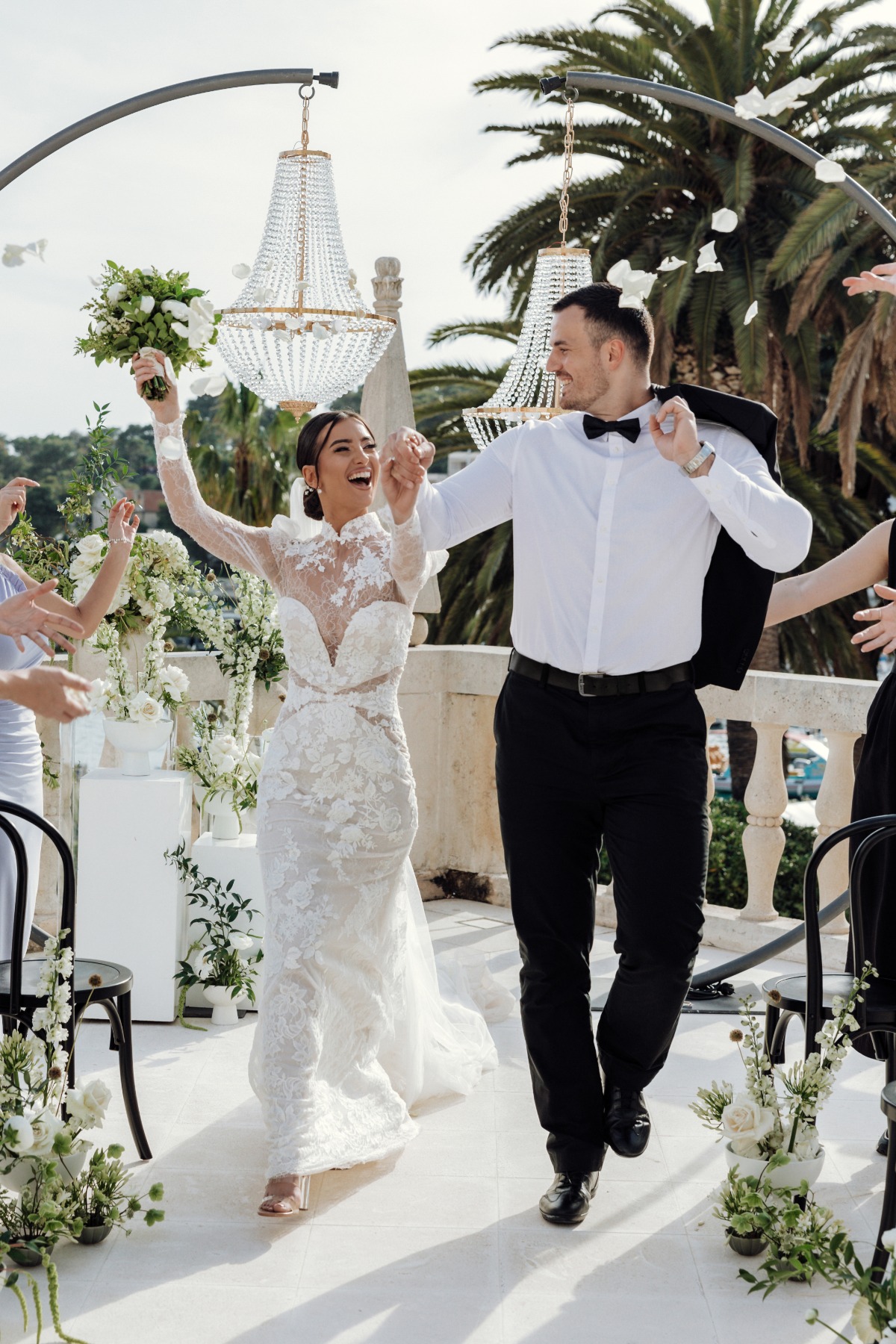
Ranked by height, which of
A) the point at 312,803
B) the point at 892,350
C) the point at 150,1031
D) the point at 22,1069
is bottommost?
the point at 150,1031

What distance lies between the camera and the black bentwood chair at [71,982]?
138 inches

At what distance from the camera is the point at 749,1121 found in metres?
3.46

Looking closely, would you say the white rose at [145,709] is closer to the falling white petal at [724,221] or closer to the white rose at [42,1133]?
the white rose at [42,1133]

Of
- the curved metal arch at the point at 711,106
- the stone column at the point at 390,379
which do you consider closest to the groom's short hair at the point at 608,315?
the curved metal arch at the point at 711,106

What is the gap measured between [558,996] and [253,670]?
8.22ft

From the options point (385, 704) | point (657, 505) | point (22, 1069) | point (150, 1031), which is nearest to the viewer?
point (22, 1069)

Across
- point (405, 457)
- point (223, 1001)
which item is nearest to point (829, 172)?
point (405, 457)

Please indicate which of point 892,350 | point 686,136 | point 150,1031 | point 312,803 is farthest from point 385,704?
point 686,136

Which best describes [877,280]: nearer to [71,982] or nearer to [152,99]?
[71,982]

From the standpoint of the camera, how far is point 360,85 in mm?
5547

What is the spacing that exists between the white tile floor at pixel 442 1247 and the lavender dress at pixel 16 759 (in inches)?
29.8

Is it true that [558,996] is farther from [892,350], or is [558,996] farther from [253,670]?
[892,350]

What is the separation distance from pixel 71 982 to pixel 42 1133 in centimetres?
58

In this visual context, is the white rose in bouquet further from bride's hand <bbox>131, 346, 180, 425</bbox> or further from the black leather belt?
bride's hand <bbox>131, 346, 180, 425</bbox>
